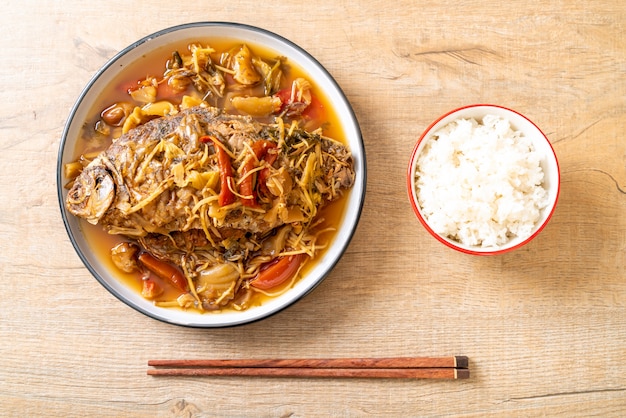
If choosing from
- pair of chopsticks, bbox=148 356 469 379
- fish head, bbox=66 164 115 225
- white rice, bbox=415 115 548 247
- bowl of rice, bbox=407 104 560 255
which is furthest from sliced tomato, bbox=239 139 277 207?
pair of chopsticks, bbox=148 356 469 379

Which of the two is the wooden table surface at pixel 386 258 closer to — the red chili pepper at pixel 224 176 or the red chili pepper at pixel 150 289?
the red chili pepper at pixel 150 289

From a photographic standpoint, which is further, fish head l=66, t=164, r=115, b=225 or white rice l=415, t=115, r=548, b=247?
white rice l=415, t=115, r=548, b=247

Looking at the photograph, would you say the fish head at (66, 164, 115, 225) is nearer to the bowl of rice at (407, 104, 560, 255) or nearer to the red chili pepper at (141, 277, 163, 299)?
the red chili pepper at (141, 277, 163, 299)

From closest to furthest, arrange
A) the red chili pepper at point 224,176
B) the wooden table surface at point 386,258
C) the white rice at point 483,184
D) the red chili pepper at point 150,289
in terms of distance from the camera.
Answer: the red chili pepper at point 224,176, the white rice at point 483,184, the red chili pepper at point 150,289, the wooden table surface at point 386,258

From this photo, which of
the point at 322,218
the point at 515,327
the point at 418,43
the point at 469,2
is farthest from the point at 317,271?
the point at 469,2

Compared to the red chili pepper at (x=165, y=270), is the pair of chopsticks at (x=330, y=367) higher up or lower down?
lower down

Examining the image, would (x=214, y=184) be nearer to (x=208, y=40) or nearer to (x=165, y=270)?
(x=165, y=270)

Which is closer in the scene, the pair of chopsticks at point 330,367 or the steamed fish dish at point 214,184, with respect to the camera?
the steamed fish dish at point 214,184

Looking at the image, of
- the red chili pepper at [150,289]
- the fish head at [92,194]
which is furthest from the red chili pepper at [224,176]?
the red chili pepper at [150,289]
